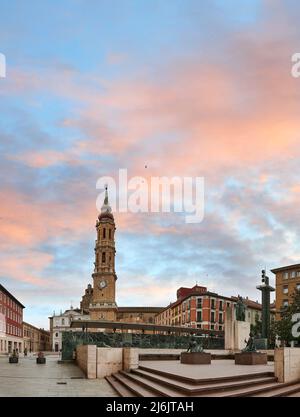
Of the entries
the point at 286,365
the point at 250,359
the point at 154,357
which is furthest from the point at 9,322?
the point at 286,365

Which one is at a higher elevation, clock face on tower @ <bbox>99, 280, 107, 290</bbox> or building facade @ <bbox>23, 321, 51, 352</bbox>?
clock face on tower @ <bbox>99, 280, 107, 290</bbox>

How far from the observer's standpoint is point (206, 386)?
44.9 feet

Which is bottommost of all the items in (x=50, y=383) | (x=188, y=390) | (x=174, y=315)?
(x=174, y=315)

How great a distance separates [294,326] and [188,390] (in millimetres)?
41089

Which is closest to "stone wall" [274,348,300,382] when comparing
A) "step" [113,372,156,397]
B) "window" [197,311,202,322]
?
"step" [113,372,156,397]

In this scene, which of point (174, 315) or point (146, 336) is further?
point (174, 315)

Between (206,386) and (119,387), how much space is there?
464 centimetres

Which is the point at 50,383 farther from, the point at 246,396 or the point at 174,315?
the point at 174,315

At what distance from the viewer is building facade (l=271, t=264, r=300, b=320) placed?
88875 millimetres

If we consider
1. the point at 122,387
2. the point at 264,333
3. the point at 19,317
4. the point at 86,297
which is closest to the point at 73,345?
the point at 264,333

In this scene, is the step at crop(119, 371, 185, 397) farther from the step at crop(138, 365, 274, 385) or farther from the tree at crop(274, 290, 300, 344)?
the tree at crop(274, 290, 300, 344)

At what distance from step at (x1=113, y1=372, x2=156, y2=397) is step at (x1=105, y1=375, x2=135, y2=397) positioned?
0.11 meters

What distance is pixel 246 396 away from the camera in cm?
1361
